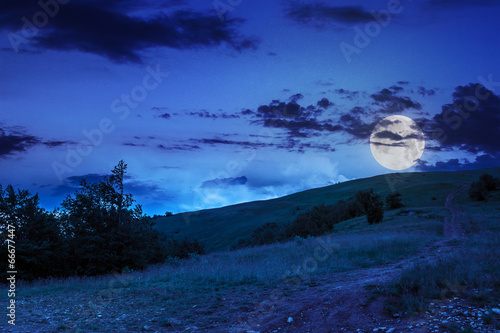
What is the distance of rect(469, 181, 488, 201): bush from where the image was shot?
57.6m

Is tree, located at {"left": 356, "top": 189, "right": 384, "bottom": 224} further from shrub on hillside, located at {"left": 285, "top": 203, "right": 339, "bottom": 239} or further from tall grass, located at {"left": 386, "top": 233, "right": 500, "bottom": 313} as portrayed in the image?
tall grass, located at {"left": 386, "top": 233, "right": 500, "bottom": 313}

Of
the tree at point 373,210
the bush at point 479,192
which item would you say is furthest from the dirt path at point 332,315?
the bush at point 479,192

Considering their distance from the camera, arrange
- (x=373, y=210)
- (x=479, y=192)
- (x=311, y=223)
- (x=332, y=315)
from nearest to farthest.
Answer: (x=332, y=315), (x=373, y=210), (x=311, y=223), (x=479, y=192)

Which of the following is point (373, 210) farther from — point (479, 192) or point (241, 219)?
point (241, 219)

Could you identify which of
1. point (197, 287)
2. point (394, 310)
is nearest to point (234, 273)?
point (197, 287)

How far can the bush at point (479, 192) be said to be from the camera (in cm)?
5762

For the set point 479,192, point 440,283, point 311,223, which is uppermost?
point 479,192

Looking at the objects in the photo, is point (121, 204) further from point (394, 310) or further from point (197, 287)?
point (394, 310)

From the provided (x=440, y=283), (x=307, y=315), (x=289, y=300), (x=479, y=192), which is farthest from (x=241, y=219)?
(x=440, y=283)

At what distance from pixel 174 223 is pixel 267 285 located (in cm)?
10304

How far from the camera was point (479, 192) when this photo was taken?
58125mm

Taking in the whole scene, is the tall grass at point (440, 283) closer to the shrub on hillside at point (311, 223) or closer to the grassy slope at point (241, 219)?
the shrub on hillside at point (311, 223)

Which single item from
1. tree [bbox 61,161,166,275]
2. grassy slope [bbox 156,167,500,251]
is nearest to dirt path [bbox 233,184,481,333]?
tree [bbox 61,161,166,275]

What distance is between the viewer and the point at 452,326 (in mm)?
6355
